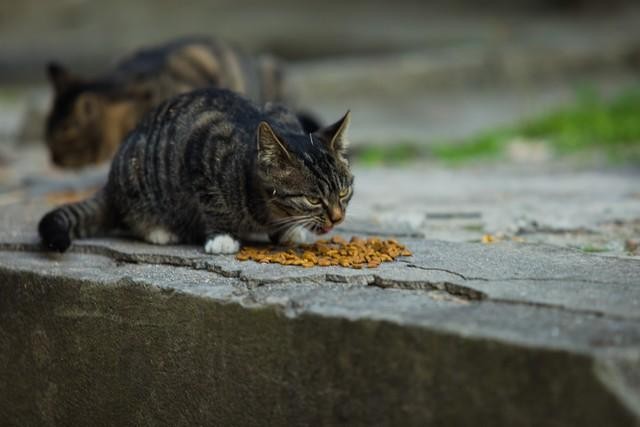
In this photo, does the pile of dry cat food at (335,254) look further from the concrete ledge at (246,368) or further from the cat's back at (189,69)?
the cat's back at (189,69)

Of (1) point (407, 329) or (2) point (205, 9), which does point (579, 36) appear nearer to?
(2) point (205, 9)

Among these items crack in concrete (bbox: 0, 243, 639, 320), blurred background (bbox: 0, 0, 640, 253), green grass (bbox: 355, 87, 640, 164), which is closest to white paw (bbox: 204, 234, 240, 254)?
crack in concrete (bbox: 0, 243, 639, 320)

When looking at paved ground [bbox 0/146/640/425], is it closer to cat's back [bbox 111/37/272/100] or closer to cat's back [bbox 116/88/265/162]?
cat's back [bbox 116/88/265/162]

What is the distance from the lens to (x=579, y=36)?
400 inches

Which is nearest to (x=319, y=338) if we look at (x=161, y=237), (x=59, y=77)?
(x=161, y=237)

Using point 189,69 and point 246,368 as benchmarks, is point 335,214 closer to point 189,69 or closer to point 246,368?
point 246,368

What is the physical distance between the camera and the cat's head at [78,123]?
221 inches

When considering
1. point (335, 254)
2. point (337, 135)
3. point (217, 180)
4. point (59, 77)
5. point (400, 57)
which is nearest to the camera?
point (335, 254)

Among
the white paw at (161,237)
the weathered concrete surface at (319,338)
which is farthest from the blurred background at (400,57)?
the weathered concrete surface at (319,338)

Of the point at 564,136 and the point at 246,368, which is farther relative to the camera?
the point at 564,136

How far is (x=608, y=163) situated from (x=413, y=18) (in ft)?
15.2

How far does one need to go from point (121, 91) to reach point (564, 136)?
12.8ft

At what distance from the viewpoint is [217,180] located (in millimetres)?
3406

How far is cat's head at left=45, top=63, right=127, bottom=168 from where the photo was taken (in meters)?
5.61
